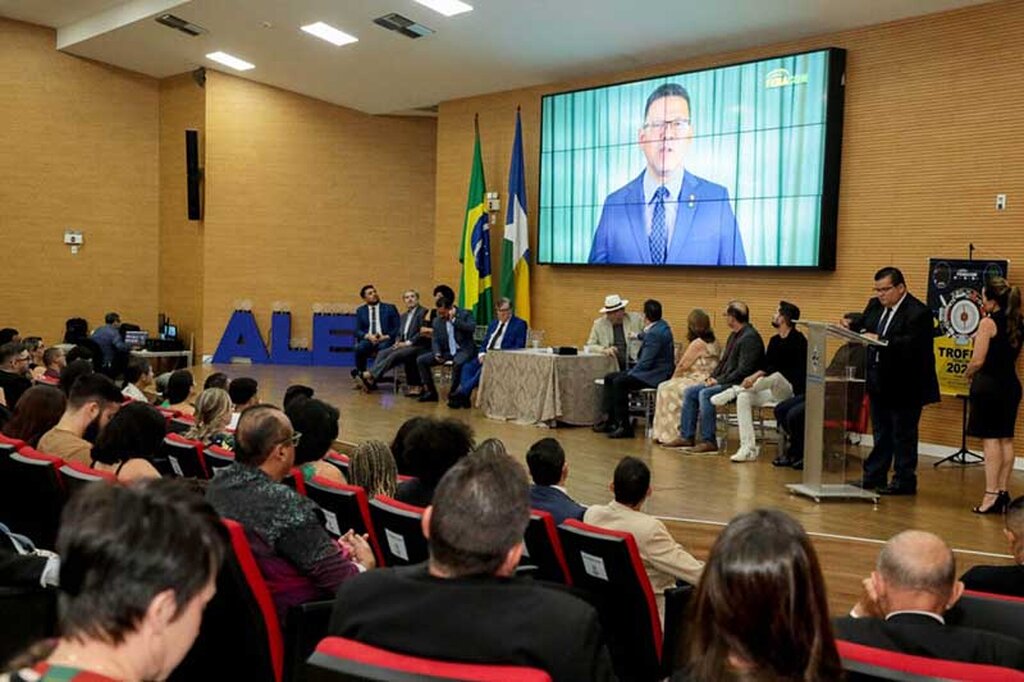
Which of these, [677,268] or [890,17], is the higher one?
[890,17]

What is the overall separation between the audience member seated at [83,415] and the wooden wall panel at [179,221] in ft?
36.2

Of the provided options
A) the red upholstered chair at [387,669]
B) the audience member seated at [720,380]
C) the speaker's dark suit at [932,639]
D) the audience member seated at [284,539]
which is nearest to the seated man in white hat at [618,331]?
the audience member seated at [720,380]

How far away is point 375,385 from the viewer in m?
12.5

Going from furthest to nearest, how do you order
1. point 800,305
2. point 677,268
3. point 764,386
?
1. point 677,268
2. point 800,305
3. point 764,386

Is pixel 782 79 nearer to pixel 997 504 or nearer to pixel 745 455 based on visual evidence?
pixel 745 455

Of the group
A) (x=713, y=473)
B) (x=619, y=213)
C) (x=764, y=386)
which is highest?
(x=619, y=213)

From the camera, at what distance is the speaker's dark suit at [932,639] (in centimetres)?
199

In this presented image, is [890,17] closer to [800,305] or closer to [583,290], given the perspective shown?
[800,305]

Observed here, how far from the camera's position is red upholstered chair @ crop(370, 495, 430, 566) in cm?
312

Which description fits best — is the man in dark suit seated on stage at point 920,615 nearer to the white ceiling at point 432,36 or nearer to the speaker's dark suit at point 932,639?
the speaker's dark suit at point 932,639

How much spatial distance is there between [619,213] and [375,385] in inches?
144

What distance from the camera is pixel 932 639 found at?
6.77 ft

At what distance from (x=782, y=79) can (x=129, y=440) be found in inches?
293

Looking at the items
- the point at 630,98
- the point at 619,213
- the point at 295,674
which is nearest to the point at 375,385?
the point at 619,213
